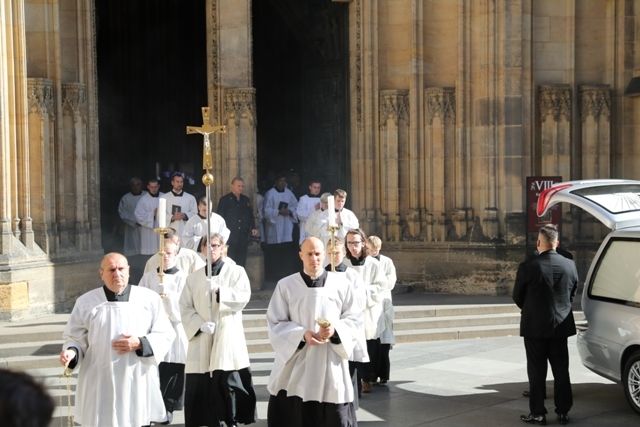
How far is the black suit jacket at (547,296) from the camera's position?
8.73 m

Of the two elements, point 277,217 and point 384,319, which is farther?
point 277,217

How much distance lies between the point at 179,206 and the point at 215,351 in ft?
18.8

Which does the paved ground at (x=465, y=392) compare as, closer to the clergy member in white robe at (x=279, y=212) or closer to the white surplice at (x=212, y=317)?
the white surplice at (x=212, y=317)

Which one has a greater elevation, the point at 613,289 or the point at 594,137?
the point at 594,137

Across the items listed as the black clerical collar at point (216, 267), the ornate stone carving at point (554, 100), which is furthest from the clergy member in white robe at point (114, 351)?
the ornate stone carving at point (554, 100)

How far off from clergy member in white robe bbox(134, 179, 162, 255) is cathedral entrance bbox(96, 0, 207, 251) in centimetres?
415

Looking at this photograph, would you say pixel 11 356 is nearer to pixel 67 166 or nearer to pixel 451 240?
pixel 67 166

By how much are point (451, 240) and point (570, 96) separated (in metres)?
2.97

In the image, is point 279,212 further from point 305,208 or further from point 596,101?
point 596,101

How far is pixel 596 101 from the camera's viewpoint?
16172 mm

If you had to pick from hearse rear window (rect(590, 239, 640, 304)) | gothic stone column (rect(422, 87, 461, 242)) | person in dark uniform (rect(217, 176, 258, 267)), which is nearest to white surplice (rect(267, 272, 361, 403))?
hearse rear window (rect(590, 239, 640, 304))

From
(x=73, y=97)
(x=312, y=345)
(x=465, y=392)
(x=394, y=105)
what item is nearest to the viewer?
(x=312, y=345)

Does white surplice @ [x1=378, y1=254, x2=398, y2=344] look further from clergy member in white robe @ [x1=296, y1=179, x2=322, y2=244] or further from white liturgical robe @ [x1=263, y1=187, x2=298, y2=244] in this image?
white liturgical robe @ [x1=263, y1=187, x2=298, y2=244]

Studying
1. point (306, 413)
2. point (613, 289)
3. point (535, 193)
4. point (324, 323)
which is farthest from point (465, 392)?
point (535, 193)
